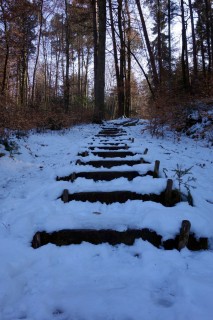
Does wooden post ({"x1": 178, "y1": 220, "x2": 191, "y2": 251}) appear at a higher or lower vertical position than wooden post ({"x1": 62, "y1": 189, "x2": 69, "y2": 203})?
lower

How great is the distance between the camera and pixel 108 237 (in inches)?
100.0

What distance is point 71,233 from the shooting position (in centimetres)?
256

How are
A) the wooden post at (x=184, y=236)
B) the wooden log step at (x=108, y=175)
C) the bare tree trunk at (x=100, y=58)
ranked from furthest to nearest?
the bare tree trunk at (x=100, y=58), the wooden log step at (x=108, y=175), the wooden post at (x=184, y=236)

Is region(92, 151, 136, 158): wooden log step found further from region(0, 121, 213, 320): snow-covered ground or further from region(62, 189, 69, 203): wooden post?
region(62, 189, 69, 203): wooden post

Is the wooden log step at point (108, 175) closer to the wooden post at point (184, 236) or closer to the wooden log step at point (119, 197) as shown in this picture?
the wooden log step at point (119, 197)

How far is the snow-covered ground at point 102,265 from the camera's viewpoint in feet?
5.70

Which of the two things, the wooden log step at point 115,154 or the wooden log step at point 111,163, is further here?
the wooden log step at point 115,154

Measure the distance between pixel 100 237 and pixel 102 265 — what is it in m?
0.36

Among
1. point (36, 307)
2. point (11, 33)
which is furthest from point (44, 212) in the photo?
point (11, 33)

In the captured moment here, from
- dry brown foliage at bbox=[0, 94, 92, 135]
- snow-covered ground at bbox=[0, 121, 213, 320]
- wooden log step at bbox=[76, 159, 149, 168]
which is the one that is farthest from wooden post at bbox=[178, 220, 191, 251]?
dry brown foliage at bbox=[0, 94, 92, 135]

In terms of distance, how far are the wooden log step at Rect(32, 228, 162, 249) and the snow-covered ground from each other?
2.7 inches

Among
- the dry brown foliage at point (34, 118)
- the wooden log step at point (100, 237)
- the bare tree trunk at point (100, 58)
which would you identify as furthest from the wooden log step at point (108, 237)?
the bare tree trunk at point (100, 58)

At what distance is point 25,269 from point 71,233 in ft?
1.80

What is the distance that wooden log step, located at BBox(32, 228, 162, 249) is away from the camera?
253 cm
